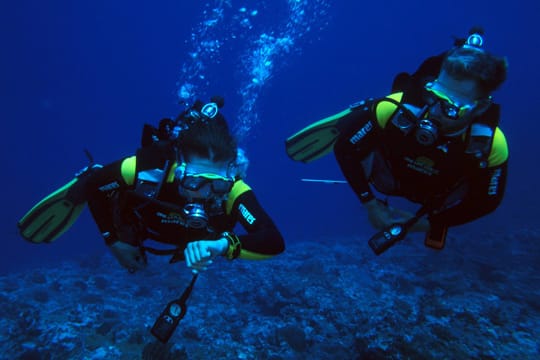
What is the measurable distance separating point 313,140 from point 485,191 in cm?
194

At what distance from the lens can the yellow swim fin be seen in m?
3.91

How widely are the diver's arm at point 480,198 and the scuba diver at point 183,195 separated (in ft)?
A: 5.06

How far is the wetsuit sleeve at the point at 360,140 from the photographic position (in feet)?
9.21

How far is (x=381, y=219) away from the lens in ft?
9.42

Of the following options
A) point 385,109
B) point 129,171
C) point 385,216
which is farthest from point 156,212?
point 385,109

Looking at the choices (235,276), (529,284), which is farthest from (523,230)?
(235,276)

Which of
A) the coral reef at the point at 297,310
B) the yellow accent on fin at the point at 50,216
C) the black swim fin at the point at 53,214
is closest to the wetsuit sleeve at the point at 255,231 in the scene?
the black swim fin at the point at 53,214

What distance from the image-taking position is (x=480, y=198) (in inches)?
107

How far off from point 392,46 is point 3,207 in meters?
113

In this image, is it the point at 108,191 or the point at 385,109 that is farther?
the point at 108,191

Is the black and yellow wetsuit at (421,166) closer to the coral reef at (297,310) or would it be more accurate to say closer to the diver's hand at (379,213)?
the diver's hand at (379,213)

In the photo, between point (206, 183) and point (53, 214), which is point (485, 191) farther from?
point (53, 214)

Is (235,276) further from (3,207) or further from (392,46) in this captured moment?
(392,46)

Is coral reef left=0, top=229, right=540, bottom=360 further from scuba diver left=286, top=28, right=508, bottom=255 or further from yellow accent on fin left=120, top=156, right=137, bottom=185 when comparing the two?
yellow accent on fin left=120, top=156, right=137, bottom=185
